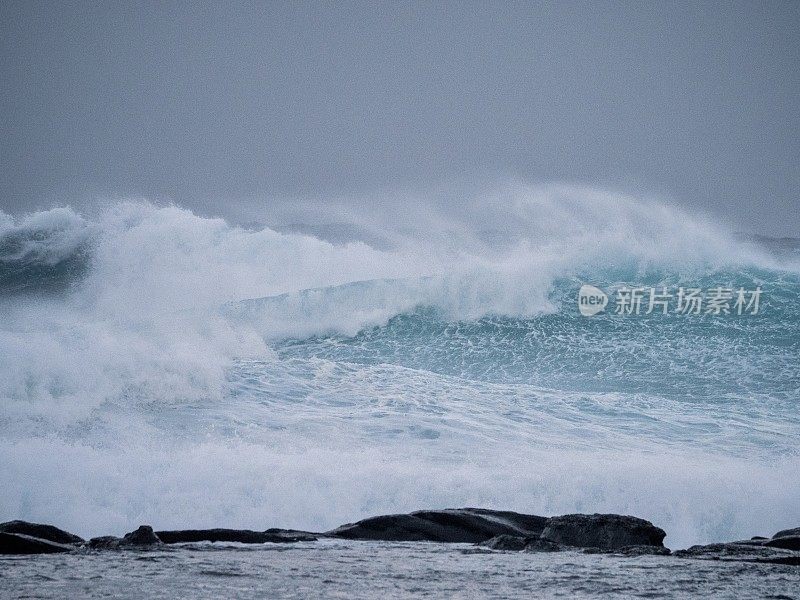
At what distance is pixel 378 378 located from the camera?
41.9ft

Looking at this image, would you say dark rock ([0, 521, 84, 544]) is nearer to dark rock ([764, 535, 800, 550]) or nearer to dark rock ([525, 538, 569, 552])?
dark rock ([525, 538, 569, 552])

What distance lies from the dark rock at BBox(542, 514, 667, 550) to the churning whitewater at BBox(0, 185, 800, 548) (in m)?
2.69

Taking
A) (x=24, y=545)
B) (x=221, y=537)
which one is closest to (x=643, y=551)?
(x=221, y=537)

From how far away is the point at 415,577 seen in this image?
3.81 meters

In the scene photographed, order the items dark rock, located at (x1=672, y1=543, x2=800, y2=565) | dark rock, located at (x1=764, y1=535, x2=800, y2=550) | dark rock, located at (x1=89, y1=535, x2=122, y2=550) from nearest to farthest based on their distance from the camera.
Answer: dark rock, located at (x1=672, y1=543, x2=800, y2=565), dark rock, located at (x1=89, y1=535, x2=122, y2=550), dark rock, located at (x1=764, y1=535, x2=800, y2=550)

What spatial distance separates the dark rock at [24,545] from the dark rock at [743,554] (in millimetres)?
3664

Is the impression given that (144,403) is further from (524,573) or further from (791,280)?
(791,280)

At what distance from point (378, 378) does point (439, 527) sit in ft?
23.8

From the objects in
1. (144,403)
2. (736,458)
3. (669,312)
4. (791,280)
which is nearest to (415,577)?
(736,458)

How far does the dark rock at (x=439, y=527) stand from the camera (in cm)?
548

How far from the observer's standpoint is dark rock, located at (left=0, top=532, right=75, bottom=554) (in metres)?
4.31

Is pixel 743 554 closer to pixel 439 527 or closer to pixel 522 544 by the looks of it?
pixel 522 544

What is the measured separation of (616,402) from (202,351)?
6.88m

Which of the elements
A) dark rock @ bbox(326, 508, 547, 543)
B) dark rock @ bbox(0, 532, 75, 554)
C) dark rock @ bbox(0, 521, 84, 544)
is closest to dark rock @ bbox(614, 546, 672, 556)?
dark rock @ bbox(326, 508, 547, 543)
